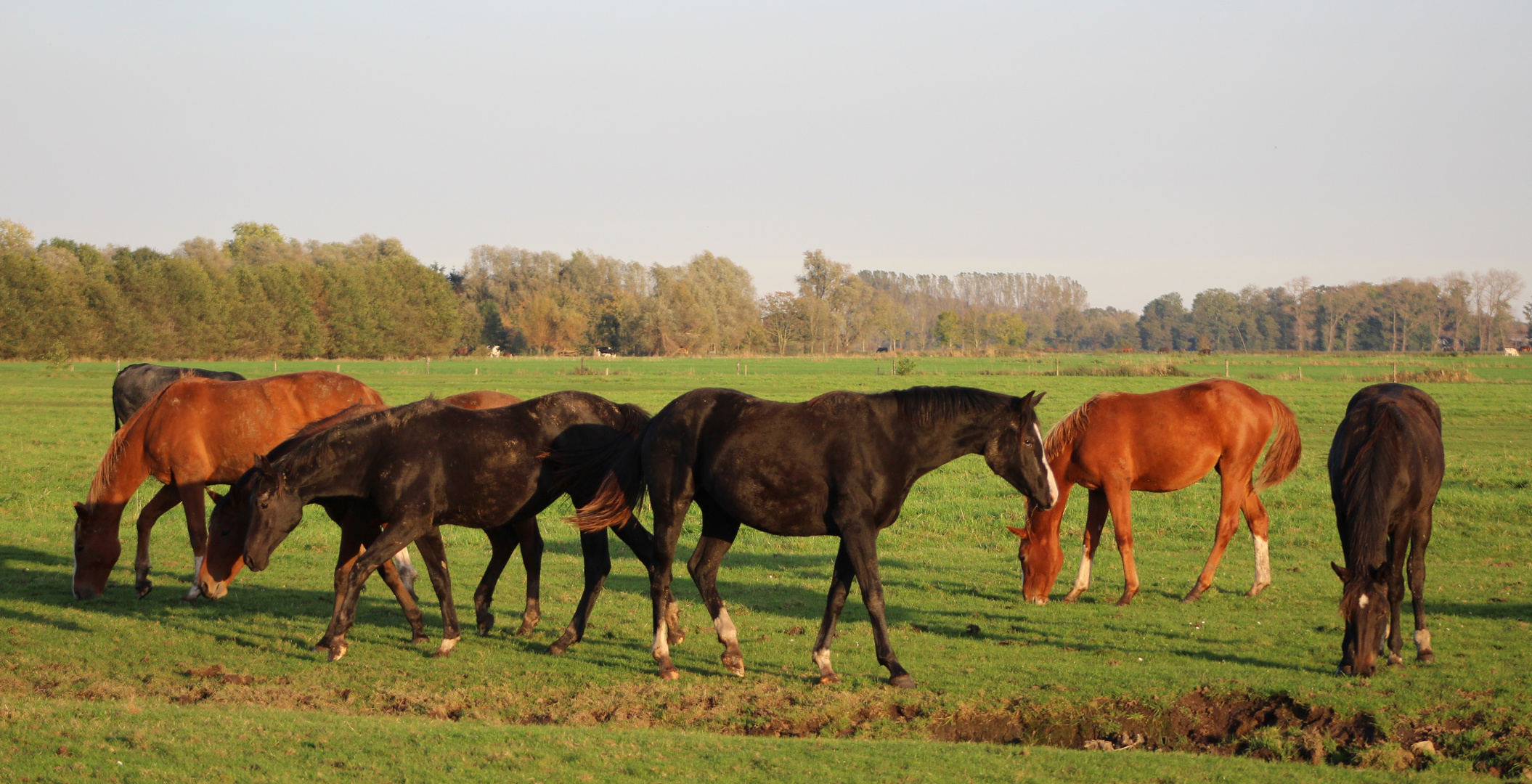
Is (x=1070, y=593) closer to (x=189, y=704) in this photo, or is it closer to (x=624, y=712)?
(x=624, y=712)

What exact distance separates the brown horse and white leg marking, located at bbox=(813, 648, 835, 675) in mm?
3212

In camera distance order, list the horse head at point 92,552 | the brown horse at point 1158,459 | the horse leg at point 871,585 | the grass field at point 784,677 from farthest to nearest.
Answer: the brown horse at point 1158,459 → the horse head at point 92,552 → the horse leg at point 871,585 → the grass field at point 784,677

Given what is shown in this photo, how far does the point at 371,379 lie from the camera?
5209 cm

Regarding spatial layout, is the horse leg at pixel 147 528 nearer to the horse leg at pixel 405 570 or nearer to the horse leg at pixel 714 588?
the horse leg at pixel 405 570

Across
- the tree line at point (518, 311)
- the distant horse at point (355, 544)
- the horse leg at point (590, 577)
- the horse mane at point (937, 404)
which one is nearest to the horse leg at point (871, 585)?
the horse mane at point (937, 404)

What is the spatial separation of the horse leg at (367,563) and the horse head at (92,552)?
2.97 metres

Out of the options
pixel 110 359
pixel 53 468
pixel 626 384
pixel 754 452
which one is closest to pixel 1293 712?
pixel 754 452

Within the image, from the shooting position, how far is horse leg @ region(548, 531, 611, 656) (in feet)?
24.0

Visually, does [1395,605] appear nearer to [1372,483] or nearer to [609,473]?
[1372,483]

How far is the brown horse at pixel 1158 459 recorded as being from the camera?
30.3 feet

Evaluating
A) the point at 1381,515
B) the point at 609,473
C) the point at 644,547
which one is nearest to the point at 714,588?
the point at 644,547

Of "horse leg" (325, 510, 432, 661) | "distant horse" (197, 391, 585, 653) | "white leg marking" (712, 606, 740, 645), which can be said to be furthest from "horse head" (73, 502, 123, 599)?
"white leg marking" (712, 606, 740, 645)

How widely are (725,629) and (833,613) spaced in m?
0.69

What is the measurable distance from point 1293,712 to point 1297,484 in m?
11.6
